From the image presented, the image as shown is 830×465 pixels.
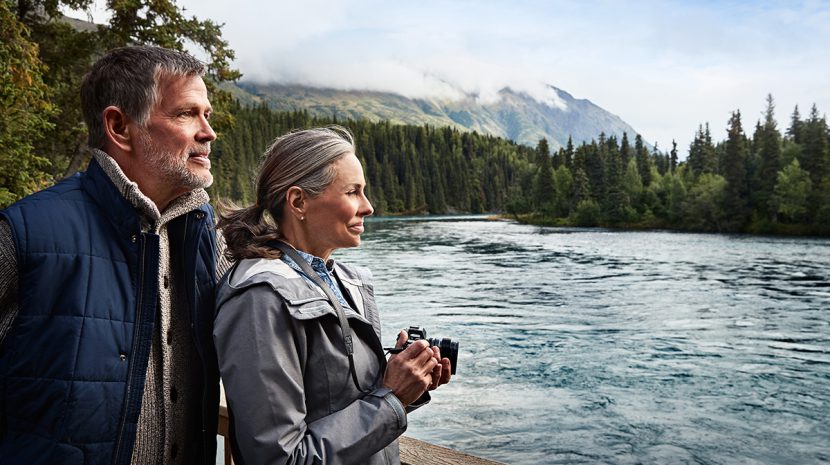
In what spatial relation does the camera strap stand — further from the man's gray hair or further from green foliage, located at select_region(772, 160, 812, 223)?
green foliage, located at select_region(772, 160, 812, 223)

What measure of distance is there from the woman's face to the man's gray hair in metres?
0.59

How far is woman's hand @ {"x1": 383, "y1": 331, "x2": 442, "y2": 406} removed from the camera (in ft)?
6.75

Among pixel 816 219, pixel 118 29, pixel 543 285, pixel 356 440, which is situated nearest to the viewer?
pixel 356 440

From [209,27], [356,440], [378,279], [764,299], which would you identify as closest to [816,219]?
[764,299]

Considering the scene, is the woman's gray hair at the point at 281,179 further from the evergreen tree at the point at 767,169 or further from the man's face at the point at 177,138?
the evergreen tree at the point at 767,169

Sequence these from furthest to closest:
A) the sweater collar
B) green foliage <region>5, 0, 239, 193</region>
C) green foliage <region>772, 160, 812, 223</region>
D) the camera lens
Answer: green foliage <region>772, 160, 812, 223</region> < green foliage <region>5, 0, 239, 193</region> < the camera lens < the sweater collar

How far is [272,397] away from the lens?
5.98 ft

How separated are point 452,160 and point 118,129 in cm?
17188

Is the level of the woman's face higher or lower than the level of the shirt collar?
higher

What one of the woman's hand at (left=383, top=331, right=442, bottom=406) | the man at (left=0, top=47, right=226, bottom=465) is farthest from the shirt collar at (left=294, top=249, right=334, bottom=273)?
the woman's hand at (left=383, top=331, right=442, bottom=406)

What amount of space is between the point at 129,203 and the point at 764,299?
26.7m

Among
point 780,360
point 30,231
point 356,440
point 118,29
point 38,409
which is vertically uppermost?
point 118,29

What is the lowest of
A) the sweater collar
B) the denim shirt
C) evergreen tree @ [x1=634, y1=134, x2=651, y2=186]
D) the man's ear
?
the denim shirt

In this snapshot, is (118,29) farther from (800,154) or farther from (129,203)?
(800,154)
